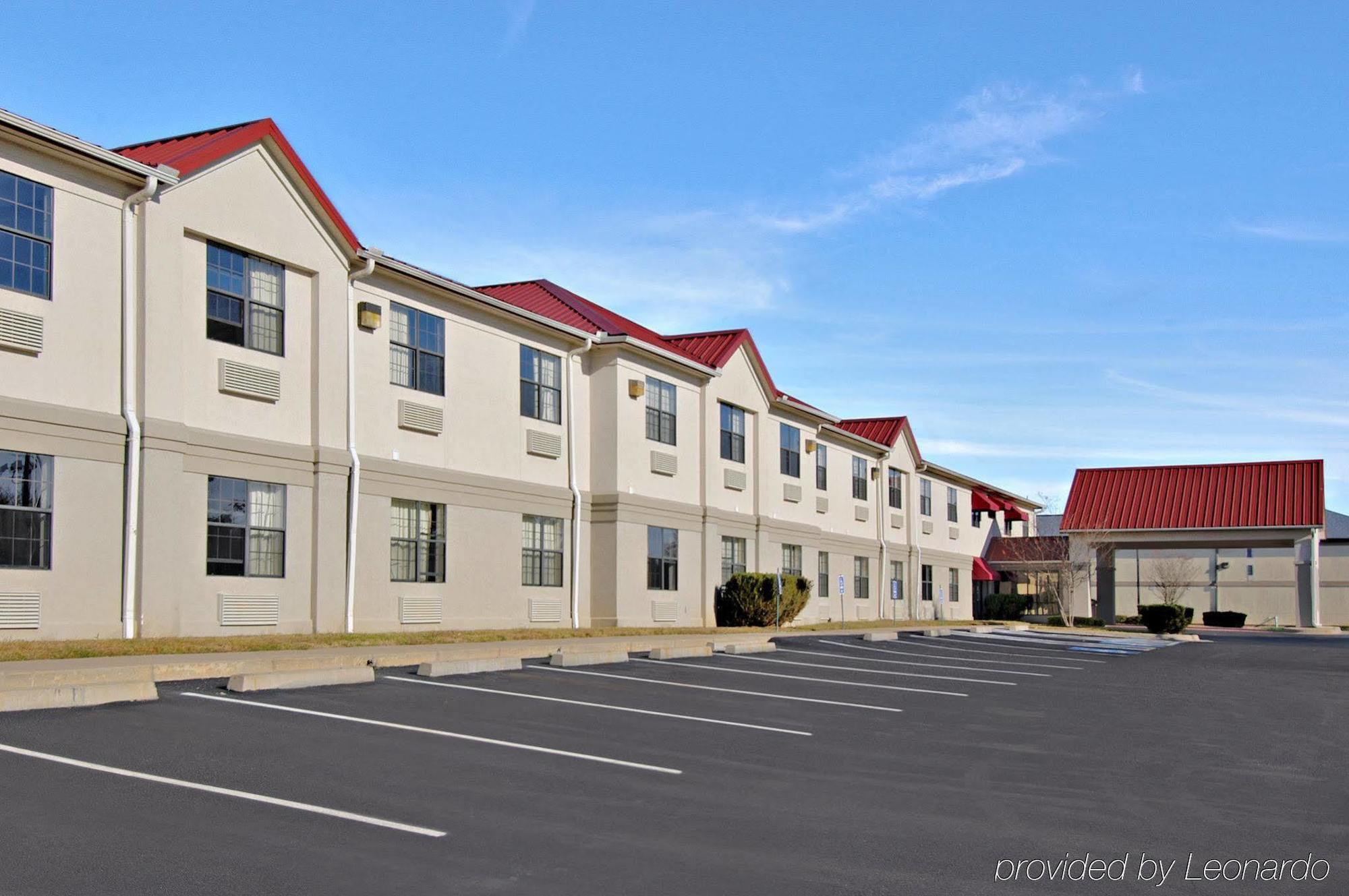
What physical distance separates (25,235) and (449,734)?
34.7ft

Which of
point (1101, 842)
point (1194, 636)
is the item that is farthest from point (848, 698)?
point (1194, 636)

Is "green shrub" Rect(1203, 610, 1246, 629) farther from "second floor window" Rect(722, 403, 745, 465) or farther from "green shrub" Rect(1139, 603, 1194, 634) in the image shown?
"second floor window" Rect(722, 403, 745, 465)

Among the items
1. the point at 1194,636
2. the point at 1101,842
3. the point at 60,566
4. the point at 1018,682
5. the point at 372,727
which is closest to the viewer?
the point at 1101,842

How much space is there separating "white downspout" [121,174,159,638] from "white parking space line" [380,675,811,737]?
17.4ft

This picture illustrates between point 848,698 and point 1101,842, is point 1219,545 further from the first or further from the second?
point 1101,842

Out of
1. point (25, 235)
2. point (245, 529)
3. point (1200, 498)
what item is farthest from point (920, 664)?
point (1200, 498)

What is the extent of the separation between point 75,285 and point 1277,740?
51.9 ft

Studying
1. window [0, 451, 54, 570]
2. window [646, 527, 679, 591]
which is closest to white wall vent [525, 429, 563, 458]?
window [646, 527, 679, 591]

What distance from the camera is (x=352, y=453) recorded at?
21.9m

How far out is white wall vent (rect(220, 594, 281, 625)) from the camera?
19359mm

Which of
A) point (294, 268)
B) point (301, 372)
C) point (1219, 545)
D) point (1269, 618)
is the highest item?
point (294, 268)

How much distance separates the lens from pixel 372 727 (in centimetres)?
1062

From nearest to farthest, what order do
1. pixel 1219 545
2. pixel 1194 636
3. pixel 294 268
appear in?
pixel 294 268
pixel 1194 636
pixel 1219 545

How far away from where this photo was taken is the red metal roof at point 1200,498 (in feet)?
159
